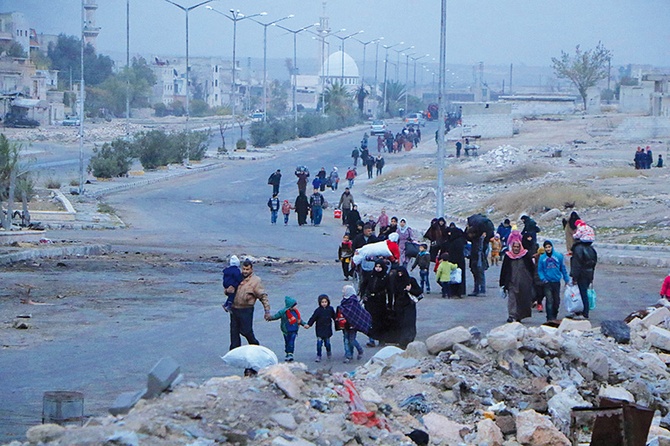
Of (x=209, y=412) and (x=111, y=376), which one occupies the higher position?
(x=209, y=412)

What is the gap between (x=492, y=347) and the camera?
1132 centimetres

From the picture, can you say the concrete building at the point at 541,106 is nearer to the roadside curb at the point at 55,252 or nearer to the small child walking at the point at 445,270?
the roadside curb at the point at 55,252

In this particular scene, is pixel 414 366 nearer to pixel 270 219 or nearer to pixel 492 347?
pixel 492 347

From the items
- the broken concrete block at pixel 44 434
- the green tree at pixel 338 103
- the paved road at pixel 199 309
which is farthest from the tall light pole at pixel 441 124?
the green tree at pixel 338 103

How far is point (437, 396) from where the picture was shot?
10.1m

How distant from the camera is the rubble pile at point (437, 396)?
7547mm

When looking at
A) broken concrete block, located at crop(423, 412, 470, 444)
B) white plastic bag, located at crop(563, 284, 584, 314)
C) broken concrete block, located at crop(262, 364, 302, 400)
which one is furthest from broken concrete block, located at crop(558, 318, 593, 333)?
broken concrete block, located at crop(262, 364, 302, 400)

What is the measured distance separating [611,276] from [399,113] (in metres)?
110

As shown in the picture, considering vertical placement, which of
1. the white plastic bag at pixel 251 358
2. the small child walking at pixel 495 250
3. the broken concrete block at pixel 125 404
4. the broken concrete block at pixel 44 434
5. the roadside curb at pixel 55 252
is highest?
the broken concrete block at pixel 44 434

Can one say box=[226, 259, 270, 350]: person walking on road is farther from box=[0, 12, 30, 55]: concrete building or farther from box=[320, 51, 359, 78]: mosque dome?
box=[320, 51, 359, 78]: mosque dome

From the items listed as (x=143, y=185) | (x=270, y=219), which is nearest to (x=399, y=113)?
(x=143, y=185)

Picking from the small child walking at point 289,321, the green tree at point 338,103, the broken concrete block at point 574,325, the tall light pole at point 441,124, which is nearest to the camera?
the small child walking at point 289,321

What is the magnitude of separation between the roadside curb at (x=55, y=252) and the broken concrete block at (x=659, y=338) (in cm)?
1206

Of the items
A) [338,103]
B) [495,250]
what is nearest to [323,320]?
[495,250]
